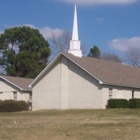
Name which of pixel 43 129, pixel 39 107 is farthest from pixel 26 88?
pixel 43 129

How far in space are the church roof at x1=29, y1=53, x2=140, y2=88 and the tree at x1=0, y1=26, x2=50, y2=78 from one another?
22358mm

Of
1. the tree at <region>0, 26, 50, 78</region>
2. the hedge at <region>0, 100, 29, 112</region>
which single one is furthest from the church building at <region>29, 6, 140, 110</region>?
the tree at <region>0, 26, 50, 78</region>

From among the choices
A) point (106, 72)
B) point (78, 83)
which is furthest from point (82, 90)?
point (106, 72)

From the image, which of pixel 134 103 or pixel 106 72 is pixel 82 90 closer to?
pixel 106 72

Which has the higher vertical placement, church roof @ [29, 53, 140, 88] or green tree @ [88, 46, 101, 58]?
green tree @ [88, 46, 101, 58]

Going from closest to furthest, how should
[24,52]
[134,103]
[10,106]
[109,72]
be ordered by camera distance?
1. [134,103]
2. [109,72]
3. [10,106]
4. [24,52]

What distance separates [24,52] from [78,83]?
26365mm

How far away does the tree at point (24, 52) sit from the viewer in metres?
66.2

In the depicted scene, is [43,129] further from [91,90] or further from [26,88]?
[26,88]

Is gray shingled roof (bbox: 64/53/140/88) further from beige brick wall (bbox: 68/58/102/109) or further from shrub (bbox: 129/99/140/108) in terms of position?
shrub (bbox: 129/99/140/108)

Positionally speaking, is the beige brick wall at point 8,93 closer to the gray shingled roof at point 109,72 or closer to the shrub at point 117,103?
the gray shingled roof at point 109,72

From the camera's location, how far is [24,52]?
216 ft

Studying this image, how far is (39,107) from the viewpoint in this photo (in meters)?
44.7

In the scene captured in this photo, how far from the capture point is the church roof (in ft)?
132
